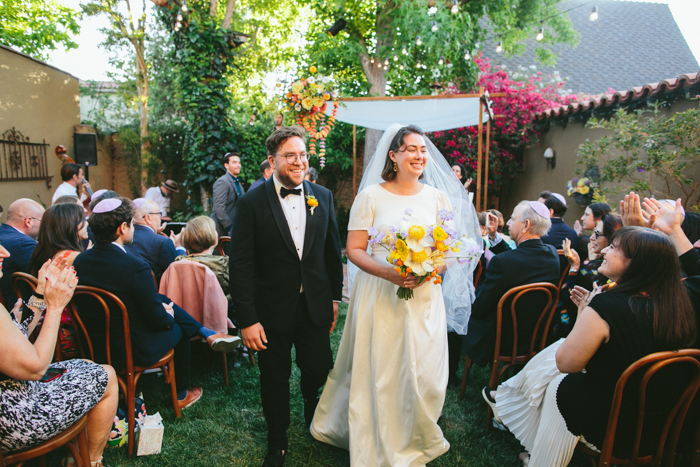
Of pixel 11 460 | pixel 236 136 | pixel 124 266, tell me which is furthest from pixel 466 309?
pixel 236 136

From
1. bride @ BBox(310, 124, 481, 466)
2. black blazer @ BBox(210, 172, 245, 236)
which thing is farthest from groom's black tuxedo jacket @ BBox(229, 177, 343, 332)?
black blazer @ BBox(210, 172, 245, 236)

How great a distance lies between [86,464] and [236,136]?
27.4 feet

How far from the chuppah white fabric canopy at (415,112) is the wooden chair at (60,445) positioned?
5.53 metres

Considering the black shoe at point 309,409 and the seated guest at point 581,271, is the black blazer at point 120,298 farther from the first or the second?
the seated guest at point 581,271

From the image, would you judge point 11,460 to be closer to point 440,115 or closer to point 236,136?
point 440,115

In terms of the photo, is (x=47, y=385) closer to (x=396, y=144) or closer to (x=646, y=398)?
(x=396, y=144)

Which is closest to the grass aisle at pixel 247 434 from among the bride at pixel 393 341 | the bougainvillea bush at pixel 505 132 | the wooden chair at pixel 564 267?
the bride at pixel 393 341

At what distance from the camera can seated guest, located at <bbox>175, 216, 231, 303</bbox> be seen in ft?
11.9

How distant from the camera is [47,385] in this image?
2.05 meters

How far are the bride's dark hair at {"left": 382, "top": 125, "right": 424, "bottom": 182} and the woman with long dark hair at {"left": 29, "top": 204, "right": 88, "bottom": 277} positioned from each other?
2035mm

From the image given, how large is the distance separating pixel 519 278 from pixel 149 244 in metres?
2.85

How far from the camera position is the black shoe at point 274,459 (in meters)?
2.50

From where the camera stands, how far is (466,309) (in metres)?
3.43

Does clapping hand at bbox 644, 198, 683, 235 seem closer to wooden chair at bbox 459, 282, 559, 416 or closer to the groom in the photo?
wooden chair at bbox 459, 282, 559, 416
